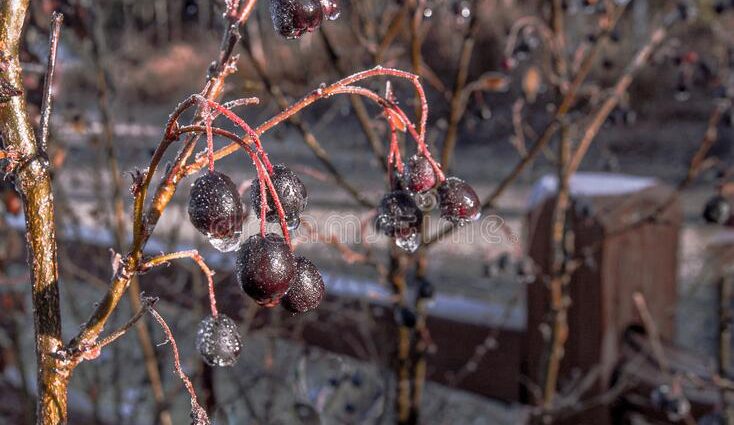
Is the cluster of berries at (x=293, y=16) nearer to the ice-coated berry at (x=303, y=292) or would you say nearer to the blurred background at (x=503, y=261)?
the ice-coated berry at (x=303, y=292)

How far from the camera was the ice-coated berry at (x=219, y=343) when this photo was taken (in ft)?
1.90

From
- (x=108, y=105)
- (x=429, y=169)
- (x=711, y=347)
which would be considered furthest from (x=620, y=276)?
(x=711, y=347)

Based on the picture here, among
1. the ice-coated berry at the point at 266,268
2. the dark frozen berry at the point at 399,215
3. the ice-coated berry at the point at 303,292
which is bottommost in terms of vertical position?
the ice-coated berry at the point at 303,292

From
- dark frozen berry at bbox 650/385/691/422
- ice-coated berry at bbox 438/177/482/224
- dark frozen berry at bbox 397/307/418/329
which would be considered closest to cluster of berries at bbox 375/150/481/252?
ice-coated berry at bbox 438/177/482/224

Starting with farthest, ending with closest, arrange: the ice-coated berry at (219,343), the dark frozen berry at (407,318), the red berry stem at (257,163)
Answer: the dark frozen berry at (407,318) → the ice-coated berry at (219,343) → the red berry stem at (257,163)

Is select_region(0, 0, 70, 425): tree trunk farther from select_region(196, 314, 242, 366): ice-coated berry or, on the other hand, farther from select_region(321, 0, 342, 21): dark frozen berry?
select_region(321, 0, 342, 21): dark frozen berry

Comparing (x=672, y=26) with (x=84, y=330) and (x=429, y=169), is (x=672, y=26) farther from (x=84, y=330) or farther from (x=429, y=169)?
(x=84, y=330)

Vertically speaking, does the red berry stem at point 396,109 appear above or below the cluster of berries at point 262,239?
above

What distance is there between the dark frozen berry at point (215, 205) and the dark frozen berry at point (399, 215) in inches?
6.9

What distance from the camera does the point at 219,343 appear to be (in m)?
0.58

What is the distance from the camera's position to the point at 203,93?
19.6 inches

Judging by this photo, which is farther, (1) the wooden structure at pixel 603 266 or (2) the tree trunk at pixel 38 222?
(1) the wooden structure at pixel 603 266

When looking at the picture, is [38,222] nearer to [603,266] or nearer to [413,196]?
[413,196]

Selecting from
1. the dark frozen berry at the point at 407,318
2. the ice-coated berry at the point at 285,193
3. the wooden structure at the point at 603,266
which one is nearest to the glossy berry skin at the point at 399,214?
the ice-coated berry at the point at 285,193
